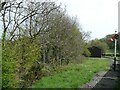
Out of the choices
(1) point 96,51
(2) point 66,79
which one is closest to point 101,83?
(2) point 66,79

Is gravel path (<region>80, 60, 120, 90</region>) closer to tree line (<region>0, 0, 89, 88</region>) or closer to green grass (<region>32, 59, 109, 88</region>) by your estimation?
green grass (<region>32, 59, 109, 88</region>)

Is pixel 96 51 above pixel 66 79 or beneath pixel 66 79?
above

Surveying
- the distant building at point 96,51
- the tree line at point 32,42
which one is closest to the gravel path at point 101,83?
the tree line at point 32,42

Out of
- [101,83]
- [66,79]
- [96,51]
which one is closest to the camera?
[101,83]

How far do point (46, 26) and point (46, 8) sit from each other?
2105 mm

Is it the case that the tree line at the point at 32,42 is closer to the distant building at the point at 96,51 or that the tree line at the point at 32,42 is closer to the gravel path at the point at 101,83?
the gravel path at the point at 101,83

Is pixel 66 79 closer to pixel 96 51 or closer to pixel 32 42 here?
pixel 32 42

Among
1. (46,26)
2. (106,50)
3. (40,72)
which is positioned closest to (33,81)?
(40,72)

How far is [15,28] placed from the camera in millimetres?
15078

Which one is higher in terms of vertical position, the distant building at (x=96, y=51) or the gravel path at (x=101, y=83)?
the distant building at (x=96, y=51)

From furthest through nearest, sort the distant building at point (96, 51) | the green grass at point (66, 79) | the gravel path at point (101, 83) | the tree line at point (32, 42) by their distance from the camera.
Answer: the distant building at point (96, 51) → the green grass at point (66, 79) → the gravel path at point (101, 83) → the tree line at point (32, 42)

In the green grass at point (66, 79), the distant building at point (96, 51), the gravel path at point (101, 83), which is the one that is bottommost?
the gravel path at point (101, 83)

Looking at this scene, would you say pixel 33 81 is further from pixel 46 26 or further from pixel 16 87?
pixel 46 26

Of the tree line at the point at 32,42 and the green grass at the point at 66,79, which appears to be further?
the green grass at the point at 66,79
